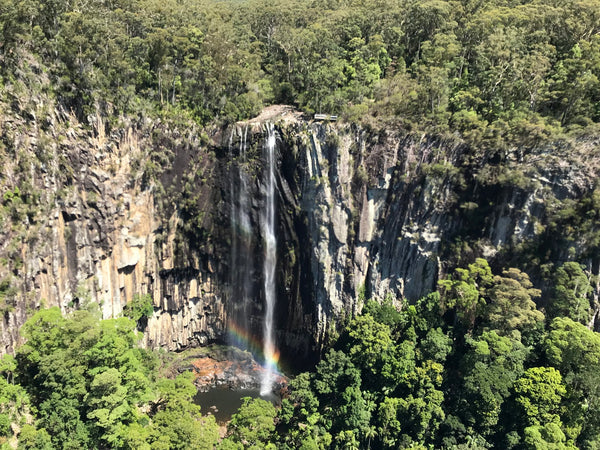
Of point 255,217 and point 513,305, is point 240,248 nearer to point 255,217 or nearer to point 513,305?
point 255,217

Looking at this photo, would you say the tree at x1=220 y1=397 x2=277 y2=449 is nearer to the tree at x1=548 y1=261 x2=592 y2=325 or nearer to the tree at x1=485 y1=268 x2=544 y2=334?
the tree at x1=485 y1=268 x2=544 y2=334

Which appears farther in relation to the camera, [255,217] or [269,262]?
[269,262]

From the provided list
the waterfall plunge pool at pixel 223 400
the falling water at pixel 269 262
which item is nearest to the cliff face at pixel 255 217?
the falling water at pixel 269 262

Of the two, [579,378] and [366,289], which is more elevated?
[366,289]

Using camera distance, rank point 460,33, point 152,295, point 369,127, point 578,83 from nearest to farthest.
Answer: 1. point 578,83
2. point 369,127
3. point 152,295
4. point 460,33

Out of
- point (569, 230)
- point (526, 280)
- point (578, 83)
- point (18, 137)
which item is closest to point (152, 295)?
point (18, 137)

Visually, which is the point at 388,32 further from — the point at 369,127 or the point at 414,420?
the point at 414,420

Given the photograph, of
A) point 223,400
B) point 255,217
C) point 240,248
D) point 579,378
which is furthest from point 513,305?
point 223,400

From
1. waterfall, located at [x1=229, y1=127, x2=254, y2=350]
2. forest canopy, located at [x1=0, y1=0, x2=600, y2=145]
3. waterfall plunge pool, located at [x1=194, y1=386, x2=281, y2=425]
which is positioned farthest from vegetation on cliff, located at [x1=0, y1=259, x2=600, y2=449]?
forest canopy, located at [x1=0, y1=0, x2=600, y2=145]
